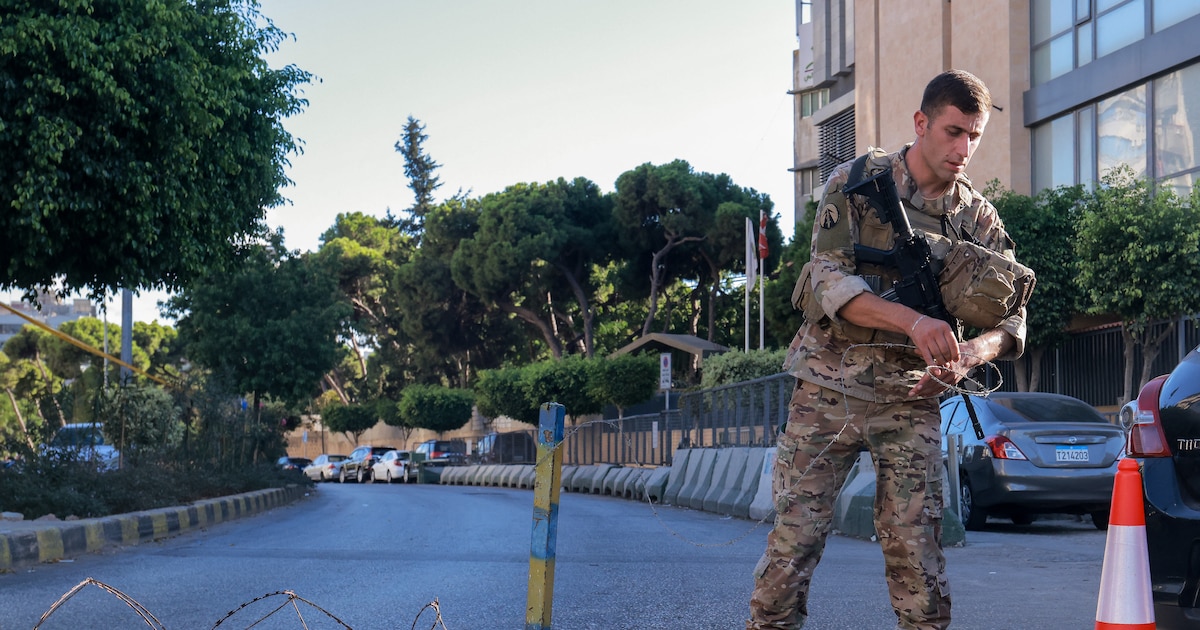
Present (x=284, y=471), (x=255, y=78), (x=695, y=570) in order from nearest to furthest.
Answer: (x=695, y=570) → (x=255, y=78) → (x=284, y=471)

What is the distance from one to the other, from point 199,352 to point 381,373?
32983 mm

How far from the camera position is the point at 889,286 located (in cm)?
377

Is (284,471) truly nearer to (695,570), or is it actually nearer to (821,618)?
(695,570)

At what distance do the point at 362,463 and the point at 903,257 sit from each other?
43.4 m

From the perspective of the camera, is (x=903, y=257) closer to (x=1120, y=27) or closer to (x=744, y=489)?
(x=744, y=489)

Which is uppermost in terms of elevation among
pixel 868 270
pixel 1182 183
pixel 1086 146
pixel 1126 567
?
pixel 1086 146

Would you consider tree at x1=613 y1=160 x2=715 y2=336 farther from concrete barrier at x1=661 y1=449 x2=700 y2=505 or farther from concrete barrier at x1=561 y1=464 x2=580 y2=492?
concrete barrier at x1=661 y1=449 x2=700 y2=505

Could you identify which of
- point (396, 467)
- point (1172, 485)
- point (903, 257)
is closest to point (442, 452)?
point (396, 467)

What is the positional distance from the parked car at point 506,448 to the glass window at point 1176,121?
66.7ft

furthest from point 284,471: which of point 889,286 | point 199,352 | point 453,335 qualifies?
point 453,335

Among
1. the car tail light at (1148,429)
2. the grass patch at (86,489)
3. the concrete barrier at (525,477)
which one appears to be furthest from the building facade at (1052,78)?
the car tail light at (1148,429)

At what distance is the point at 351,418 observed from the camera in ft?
209

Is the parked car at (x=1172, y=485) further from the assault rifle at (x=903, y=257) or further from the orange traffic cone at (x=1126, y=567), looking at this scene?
the assault rifle at (x=903, y=257)

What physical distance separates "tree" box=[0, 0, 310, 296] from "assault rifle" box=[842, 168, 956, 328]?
10.8 m
